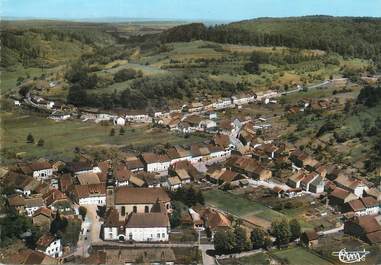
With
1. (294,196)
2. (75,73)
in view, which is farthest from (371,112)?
(75,73)

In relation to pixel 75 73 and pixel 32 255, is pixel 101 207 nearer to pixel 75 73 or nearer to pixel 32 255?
pixel 32 255

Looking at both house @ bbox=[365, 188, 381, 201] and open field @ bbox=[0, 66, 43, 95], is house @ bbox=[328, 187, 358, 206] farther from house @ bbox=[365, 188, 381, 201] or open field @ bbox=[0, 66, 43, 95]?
open field @ bbox=[0, 66, 43, 95]

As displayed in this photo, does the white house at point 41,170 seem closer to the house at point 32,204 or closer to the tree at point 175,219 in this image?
the house at point 32,204

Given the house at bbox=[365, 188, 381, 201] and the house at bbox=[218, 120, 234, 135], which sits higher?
the house at bbox=[365, 188, 381, 201]

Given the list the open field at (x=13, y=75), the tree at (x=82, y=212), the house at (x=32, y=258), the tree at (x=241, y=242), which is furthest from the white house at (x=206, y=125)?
the house at (x=32, y=258)

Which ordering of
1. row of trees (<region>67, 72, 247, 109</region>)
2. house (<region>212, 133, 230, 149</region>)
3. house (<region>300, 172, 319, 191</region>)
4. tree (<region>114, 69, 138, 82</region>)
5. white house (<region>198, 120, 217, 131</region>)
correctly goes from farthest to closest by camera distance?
1. tree (<region>114, 69, 138, 82</region>)
2. row of trees (<region>67, 72, 247, 109</region>)
3. white house (<region>198, 120, 217, 131</region>)
4. house (<region>212, 133, 230, 149</region>)
5. house (<region>300, 172, 319, 191</region>)

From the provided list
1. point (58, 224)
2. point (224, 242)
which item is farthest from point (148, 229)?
point (58, 224)

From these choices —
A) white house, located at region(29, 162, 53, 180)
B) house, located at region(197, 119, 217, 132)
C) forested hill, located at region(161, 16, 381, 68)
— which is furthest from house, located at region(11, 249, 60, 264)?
forested hill, located at region(161, 16, 381, 68)
